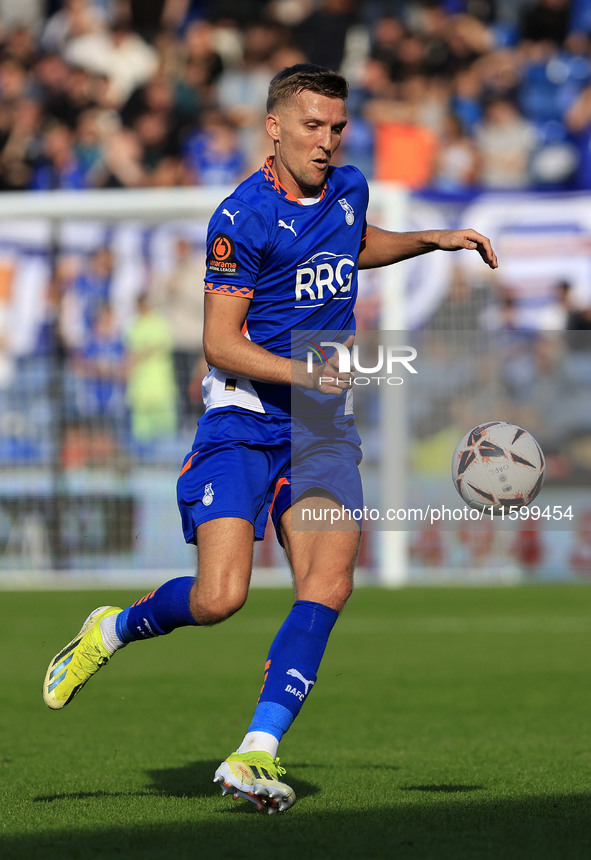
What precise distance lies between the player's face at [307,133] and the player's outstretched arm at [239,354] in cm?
48

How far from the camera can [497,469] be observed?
4.92 meters

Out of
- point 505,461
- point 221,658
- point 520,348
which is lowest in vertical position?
point 221,658

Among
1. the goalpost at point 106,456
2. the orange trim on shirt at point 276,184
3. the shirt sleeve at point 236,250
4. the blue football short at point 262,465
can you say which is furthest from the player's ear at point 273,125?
the goalpost at point 106,456

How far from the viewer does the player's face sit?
14.9ft

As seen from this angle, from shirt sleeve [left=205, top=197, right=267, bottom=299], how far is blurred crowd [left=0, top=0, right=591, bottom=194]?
1021 centimetres

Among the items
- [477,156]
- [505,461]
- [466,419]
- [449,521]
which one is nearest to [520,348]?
[466,419]

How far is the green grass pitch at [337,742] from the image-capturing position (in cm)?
388

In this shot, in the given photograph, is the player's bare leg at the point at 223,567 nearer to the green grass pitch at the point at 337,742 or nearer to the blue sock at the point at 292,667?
the blue sock at the point at 292,667

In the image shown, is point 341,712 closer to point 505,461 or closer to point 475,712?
point 475,712

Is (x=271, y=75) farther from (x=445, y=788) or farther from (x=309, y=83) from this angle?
(x=445, y=788)

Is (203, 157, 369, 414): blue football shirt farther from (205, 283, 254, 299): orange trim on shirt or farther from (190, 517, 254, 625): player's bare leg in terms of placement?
(190, 517, 254, 625): player's bare leg

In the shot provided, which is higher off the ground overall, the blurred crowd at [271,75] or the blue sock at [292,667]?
the blurred crowd at [271,75]

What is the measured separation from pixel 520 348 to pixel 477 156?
3.32m

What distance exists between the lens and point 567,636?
30.3 ft
